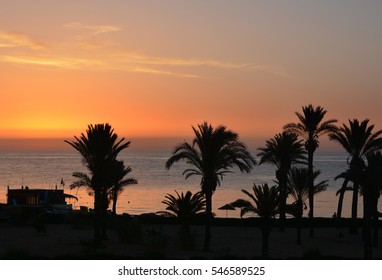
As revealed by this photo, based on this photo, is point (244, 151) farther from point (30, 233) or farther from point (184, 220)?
point (30, 233)

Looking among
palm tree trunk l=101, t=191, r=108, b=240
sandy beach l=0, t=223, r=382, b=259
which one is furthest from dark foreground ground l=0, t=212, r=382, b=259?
palm tree trunk l=101, t=191, r=108, b=240

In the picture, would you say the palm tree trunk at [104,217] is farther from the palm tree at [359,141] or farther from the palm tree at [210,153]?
the palm tree at [359,141]

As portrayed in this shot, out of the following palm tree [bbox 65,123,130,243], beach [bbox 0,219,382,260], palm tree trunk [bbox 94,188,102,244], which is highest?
palm tree [bbox 65,123,130,243]

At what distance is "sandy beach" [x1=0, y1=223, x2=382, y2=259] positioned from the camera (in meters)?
28.7

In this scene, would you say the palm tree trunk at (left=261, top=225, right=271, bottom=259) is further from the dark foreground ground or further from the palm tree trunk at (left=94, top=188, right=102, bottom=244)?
the palm tree trunk at (left=94, top=188, right=102, bottom=244)

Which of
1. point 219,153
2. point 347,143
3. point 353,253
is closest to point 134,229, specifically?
point 219,153

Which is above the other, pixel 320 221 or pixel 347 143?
pixel 347 143

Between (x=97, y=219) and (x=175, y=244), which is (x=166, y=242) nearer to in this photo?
(x=175, y=244)

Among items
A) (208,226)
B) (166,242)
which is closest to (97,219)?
(166,242)

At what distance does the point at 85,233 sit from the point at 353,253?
52.9 ft

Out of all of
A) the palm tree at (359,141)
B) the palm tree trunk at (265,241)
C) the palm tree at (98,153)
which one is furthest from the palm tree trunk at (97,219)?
the palm tree at (359,141)

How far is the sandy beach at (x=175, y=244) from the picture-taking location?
1130 inches
